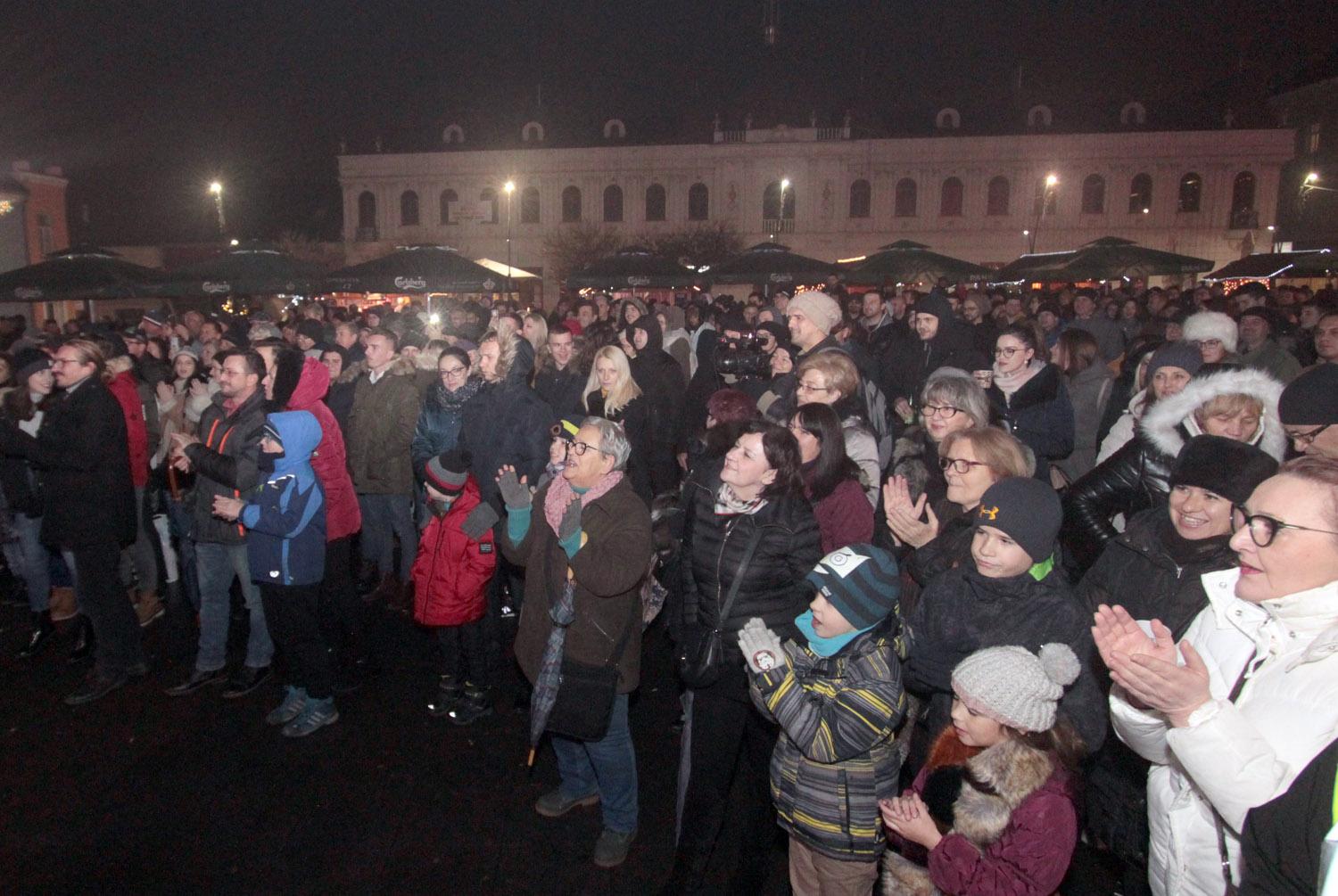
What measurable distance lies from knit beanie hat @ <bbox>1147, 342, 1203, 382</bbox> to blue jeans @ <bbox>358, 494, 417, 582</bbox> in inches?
208

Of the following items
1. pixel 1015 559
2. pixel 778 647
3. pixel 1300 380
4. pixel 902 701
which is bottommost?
pixel 902 701

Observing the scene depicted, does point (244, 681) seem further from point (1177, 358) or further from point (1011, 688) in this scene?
point (1177, 358)

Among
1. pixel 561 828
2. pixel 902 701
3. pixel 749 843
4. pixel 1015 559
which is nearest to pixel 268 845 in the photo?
pixel 561 828

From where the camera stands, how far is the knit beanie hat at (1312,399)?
3.66 metres

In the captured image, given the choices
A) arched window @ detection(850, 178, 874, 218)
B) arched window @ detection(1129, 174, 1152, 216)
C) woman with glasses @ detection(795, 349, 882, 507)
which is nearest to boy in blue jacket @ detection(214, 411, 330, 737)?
woman with glasses @ detection(795, 349, 882, 507)

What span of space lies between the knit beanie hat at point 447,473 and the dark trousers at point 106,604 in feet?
7.01

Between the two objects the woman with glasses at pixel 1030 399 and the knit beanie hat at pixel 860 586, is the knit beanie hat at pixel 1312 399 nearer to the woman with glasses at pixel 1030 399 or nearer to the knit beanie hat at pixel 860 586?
the woman with glasses at pixel 1030 399

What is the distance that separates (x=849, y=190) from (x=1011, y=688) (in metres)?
43.1

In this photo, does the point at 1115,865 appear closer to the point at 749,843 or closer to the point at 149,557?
the point at 749,843

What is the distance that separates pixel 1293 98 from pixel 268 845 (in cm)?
5100

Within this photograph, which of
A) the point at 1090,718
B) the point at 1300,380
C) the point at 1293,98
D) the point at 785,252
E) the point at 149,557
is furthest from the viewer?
the point at 1293,98

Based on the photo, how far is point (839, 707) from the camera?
279 cm

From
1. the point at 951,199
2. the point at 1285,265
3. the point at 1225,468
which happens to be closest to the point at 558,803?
the point at 1225,468

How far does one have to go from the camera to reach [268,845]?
12.8ft
